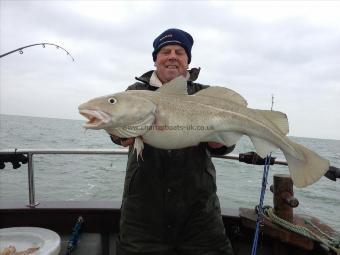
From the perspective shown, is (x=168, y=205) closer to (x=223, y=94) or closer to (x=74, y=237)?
(x=223, y=94)

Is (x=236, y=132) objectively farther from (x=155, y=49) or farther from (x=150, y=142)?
(x=155, y=49)

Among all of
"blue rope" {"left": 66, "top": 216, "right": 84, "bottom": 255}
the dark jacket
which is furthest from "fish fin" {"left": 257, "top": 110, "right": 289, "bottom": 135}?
"blue rope" {"left": 66, "top": 216, "right": 84, "bottom": 255}

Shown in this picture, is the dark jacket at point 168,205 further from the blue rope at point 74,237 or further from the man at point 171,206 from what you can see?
the blue rope at point 74,237

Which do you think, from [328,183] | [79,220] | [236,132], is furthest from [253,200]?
[236,132]

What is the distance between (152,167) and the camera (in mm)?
3066

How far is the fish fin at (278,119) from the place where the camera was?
3.11m

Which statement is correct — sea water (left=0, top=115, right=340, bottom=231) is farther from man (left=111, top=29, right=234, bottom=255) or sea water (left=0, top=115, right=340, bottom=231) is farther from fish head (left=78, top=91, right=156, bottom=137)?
fish head (left=78, top=91, right=156, bottom=137)

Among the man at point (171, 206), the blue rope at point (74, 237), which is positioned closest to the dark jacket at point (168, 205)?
the man at point (171, 206)

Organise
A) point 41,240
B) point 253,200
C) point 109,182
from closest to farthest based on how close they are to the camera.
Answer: point 41,240 → point 253,200 → point 109,182

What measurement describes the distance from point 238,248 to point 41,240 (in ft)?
8.21

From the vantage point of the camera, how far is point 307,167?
9.61 feet

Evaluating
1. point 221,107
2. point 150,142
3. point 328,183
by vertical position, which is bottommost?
point 328,183

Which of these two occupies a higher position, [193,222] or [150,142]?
[150,142]

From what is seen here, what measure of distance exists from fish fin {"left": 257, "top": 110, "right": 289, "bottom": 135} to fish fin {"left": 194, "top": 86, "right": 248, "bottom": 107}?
237 millimetres
